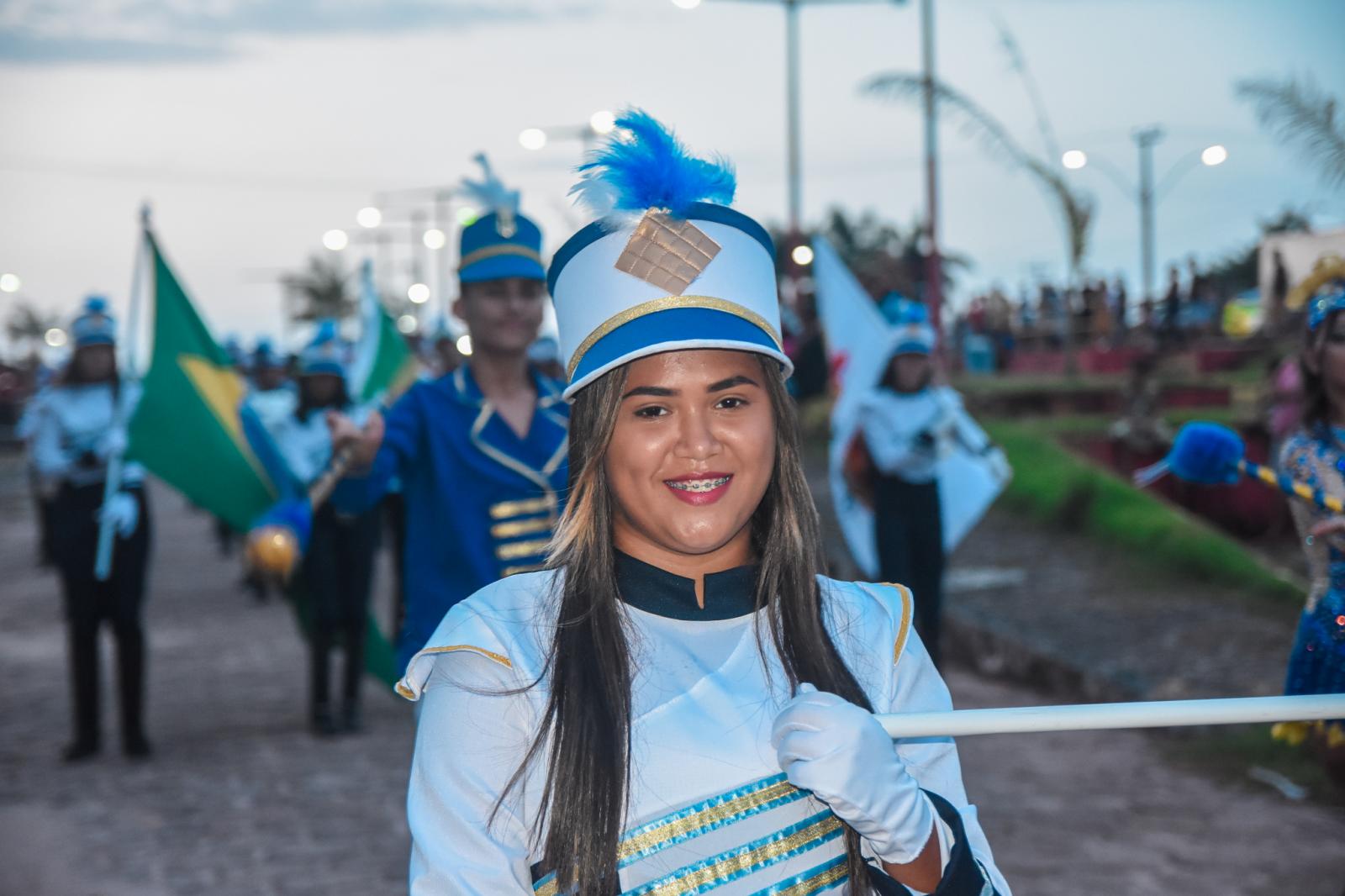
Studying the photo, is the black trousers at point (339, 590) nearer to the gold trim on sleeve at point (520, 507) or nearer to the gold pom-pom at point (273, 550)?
the gold pom-pom at point (273, 550)

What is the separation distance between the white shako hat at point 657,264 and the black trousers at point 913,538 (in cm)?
631

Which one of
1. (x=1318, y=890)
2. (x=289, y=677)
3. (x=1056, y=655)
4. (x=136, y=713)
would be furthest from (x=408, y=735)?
(x=1318, y=890)

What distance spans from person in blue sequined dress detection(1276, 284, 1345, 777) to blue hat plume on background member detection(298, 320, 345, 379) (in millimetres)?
6236

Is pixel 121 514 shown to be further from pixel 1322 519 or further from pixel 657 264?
pixel 657 264

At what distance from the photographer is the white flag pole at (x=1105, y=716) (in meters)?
1.85

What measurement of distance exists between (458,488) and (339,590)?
4332mm

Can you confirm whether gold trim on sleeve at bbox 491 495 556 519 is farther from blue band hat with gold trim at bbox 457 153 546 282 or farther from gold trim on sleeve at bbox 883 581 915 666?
gold trim on sleeve at bbox 883 581 915 666

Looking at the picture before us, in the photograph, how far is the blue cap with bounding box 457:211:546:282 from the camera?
4.51 metres

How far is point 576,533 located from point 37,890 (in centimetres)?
426

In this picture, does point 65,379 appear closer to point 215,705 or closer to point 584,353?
point 215,705

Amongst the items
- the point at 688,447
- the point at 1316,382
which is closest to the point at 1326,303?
the point at 1316,382

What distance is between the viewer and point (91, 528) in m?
7.35

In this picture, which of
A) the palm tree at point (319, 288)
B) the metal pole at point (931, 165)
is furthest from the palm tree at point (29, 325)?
the metal pole at point (931, 165)

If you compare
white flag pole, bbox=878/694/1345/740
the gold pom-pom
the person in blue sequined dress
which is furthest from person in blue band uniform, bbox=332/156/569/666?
white flag pole, bbox=878/694/1345/740
